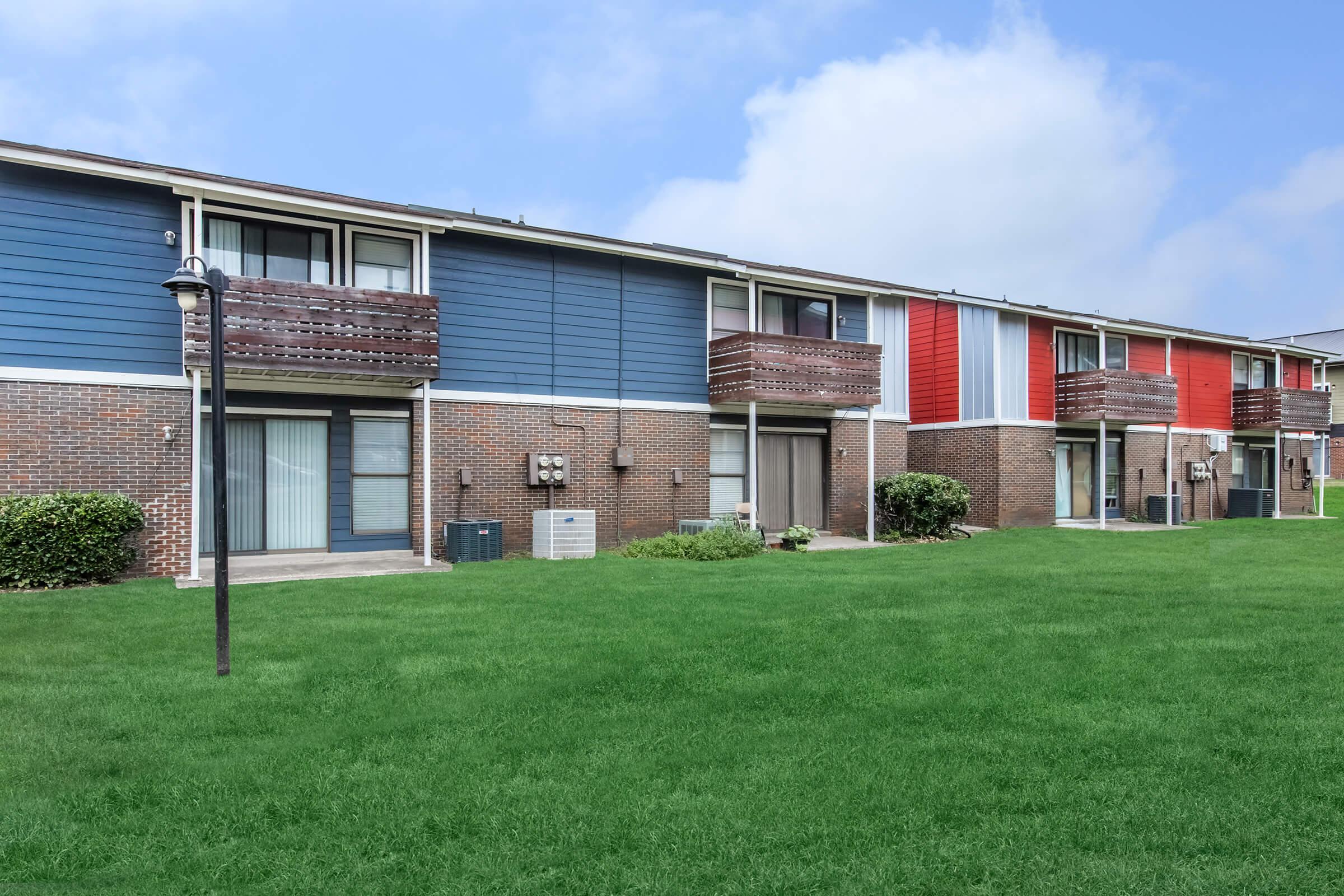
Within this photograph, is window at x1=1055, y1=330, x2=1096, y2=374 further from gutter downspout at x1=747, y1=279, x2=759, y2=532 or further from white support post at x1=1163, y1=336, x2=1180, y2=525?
gutter downspout at x1=747, y1=279, x2=759, y2=532

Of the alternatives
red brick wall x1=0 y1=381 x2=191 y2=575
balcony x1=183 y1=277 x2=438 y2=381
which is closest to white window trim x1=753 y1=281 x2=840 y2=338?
balcony x1=183 y1=277 x2=438 y2=381

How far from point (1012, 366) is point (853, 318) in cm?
511

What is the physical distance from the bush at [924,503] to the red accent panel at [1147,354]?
9.21 m

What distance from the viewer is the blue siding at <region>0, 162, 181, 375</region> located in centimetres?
1180

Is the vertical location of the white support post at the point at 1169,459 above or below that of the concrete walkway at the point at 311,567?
above

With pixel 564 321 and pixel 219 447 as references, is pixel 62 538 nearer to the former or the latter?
pixel 219 447

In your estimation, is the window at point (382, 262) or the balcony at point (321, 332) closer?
the balcony at point (321, 332)

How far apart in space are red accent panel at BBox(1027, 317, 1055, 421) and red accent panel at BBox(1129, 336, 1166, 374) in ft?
11.4

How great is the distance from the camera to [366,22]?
2047 cm

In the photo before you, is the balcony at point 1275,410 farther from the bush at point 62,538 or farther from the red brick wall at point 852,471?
the bush at point 62,538

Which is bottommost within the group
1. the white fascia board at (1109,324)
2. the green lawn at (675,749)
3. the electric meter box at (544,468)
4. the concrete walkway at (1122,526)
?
the concrete walkway at (1122,526)

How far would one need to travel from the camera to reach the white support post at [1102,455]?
2192 cm

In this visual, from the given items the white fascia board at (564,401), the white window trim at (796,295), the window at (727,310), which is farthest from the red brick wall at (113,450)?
the white window trim at (796,295)

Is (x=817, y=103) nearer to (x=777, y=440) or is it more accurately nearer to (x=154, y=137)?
(x=777, y=440)
